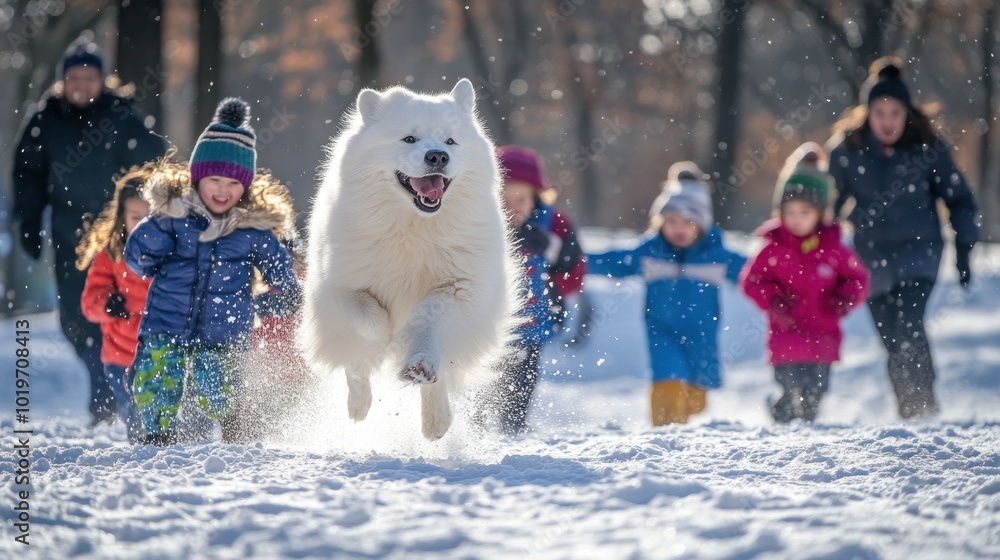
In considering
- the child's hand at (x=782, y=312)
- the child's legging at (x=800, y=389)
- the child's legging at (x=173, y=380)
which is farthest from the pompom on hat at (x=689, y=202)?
the child's legging at (x=173, y=380)

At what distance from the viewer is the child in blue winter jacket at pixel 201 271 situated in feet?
15.8

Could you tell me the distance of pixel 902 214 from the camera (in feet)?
22.7

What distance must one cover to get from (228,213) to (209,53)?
7.40m

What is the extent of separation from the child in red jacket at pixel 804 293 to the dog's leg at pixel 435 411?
8.30 feet

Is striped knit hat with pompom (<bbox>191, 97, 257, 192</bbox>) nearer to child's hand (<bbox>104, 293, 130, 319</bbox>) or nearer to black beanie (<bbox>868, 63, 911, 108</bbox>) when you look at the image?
child's hand (<bbox>104, 293, 130, 319</bbox>)

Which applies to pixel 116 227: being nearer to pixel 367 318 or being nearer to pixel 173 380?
pixel 173 380

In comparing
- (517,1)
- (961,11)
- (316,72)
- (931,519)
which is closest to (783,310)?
(931,519)

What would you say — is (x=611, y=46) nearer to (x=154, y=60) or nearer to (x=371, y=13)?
(x=371, y=13)

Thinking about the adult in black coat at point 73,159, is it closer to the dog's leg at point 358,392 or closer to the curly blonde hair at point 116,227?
the curly blonde hair at point 116,227

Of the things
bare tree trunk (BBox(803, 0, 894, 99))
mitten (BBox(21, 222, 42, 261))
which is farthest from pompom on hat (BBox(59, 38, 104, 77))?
bare tree trunk (BBox(803, 0, 894, 99))

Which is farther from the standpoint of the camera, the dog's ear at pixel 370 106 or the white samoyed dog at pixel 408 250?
the dog's ear at pixel 370 106

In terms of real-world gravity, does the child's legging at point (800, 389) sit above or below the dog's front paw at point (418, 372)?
below

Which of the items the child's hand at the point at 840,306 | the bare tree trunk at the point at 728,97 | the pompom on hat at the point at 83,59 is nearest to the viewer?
the child's hand at the point at 840,306

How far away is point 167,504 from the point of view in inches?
129
